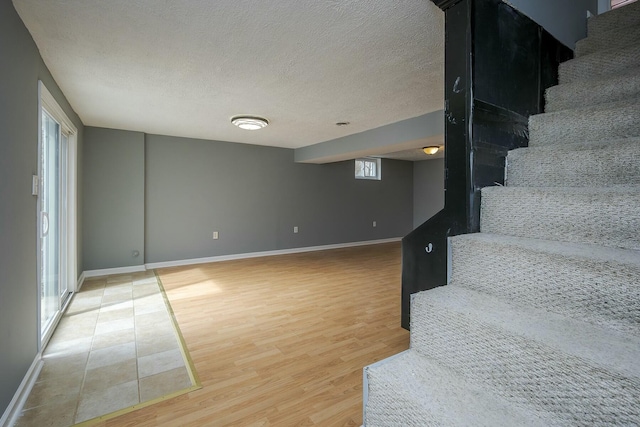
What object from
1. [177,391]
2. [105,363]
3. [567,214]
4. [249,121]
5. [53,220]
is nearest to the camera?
[567,214]

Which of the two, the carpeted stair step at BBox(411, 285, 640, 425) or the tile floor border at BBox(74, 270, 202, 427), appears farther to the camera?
the tile floor border at BBox(74, 270, 202, 427)

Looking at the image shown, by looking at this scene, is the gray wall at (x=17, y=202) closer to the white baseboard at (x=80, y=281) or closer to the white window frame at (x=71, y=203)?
the white window frame at (x=71, y=203)

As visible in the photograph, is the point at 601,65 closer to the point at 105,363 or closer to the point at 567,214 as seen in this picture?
the point at 567,214

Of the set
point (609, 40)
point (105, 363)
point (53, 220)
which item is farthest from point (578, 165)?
point (53, 220)

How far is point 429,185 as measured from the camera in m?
8.20

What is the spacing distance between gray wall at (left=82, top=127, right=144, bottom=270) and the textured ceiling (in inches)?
31.4

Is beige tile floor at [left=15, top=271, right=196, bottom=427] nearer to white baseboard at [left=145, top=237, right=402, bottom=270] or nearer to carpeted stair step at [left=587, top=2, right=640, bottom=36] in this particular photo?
white baseboard at [left=145, top=237, right=402, bottom=270]

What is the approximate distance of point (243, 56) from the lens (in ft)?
7.13

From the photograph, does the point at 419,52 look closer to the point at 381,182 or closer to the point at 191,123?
the point at 191,123

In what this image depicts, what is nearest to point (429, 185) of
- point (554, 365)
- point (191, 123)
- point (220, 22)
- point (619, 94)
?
point (191, 123)

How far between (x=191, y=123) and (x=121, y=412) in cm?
356

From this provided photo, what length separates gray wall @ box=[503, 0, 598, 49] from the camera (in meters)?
1.62

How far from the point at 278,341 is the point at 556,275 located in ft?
6.74

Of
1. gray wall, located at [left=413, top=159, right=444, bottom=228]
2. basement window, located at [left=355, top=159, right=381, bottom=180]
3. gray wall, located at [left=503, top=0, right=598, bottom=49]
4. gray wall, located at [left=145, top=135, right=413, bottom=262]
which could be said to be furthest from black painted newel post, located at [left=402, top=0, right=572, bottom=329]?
gray wall, located at [left=413, top=159, right=444, bottom=228]
